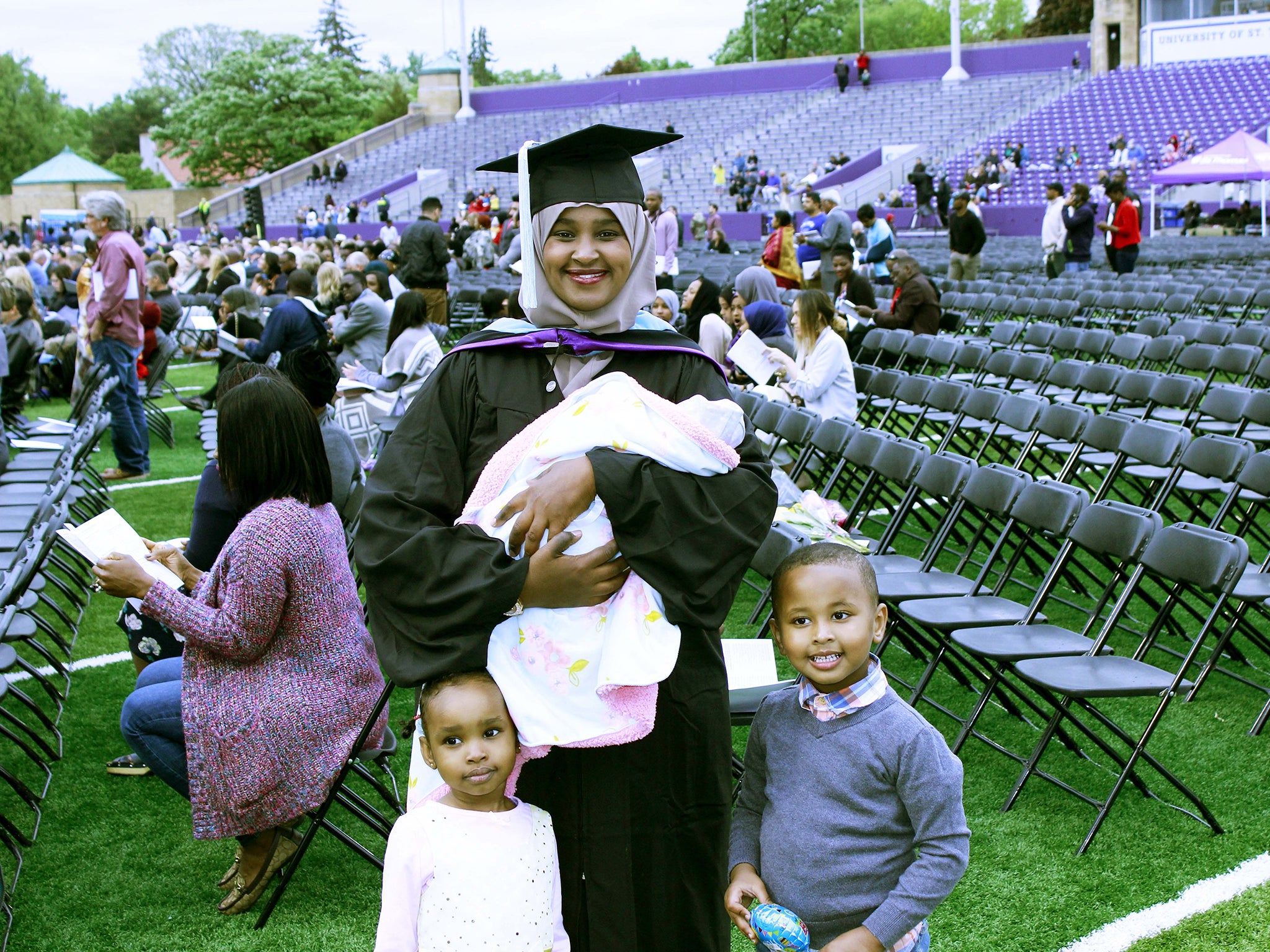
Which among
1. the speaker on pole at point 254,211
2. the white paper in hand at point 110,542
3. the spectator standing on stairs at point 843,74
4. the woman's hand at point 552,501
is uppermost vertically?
the spectator standing on stairs at point 843,74

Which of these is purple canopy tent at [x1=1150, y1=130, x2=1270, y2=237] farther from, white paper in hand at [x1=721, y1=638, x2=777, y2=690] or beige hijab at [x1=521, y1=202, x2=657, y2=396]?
beige hijab at [x1=521, y1=202, x2=657, y2=396]

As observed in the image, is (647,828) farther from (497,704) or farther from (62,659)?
(62,659)

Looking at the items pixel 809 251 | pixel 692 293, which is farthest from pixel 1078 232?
pixel 692 293

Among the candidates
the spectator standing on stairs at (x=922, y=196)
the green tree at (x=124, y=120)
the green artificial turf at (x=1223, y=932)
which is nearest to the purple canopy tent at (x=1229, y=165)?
the spectator standing on stairs at (x=922, y=196)

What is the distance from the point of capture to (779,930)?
191 cm

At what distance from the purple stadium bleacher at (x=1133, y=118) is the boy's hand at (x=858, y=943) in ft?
97.0

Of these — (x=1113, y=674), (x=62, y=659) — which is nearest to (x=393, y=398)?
(x=62, y=659)

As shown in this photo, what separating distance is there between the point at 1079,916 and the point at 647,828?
1.81 meters

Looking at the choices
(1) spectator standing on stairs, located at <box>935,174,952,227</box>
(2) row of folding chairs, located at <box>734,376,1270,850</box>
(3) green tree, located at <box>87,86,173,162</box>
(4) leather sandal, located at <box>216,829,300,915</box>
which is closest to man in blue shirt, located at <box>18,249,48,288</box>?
(2) row of folding chairs, located at <box>734,376,1270,850</box>

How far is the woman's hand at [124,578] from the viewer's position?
2.98 metres

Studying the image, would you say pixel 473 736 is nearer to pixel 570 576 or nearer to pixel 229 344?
pixel 570 576

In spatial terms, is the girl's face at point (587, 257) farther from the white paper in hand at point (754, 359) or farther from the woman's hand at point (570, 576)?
the white paper in hand at point (754, 359)

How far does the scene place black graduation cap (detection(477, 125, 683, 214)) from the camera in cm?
181

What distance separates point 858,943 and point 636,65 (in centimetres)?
7806
